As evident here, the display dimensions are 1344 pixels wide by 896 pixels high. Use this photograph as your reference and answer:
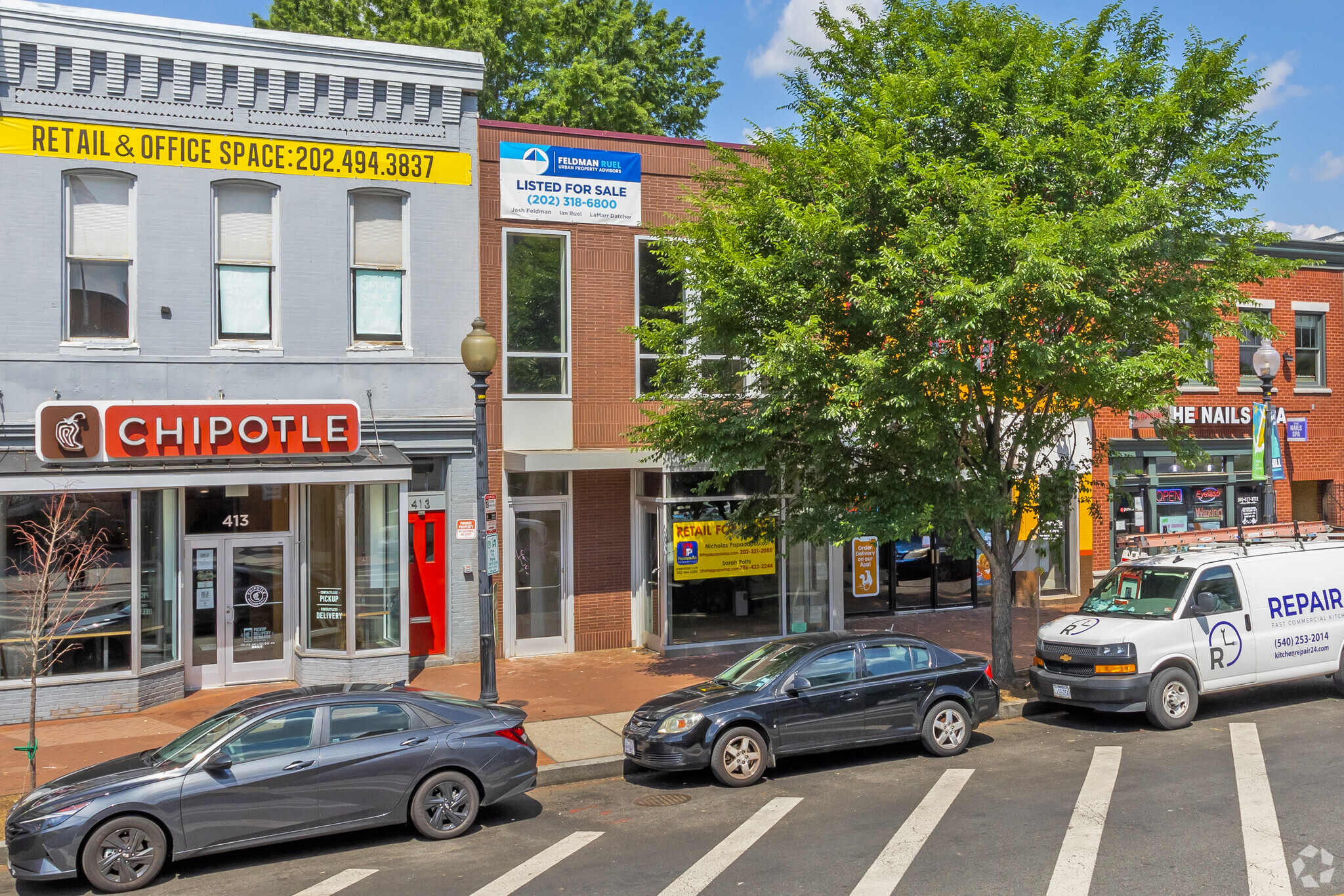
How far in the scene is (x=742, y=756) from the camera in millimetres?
10812

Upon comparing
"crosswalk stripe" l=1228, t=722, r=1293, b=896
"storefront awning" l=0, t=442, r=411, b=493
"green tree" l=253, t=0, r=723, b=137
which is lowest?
"crosswalk stripe" l=1228, t=722, r=1293, b=896

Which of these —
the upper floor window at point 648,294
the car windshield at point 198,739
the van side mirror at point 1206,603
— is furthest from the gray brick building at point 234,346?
the van side mirror at point 1206,603

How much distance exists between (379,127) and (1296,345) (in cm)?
1984

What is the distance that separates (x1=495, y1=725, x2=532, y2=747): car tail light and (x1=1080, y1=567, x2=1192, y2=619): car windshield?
7.62 m

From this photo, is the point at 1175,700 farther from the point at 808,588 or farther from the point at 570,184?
the point at 570,184

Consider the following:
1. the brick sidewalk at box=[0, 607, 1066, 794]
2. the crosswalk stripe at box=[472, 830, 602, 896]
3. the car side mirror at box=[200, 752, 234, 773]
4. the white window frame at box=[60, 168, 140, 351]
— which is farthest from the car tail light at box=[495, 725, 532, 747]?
the white window frame at box=[60, 168, 140, 351]

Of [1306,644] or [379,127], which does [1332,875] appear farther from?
[379,127]

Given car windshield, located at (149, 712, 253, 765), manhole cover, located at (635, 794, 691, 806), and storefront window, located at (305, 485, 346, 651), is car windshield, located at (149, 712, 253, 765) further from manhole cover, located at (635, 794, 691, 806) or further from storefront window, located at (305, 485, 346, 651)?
storefront window, located at (305, 485, 346, 651)

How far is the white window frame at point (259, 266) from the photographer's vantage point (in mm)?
15555

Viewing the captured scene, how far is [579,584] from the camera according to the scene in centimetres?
1762

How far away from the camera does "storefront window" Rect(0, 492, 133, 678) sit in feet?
45.8

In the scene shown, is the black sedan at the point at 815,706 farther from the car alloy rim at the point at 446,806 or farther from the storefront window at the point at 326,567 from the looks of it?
the storefront window at the point at 326,567

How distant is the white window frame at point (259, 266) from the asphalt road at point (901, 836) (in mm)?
8237

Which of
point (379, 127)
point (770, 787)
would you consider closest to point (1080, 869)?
point (770, 787)
